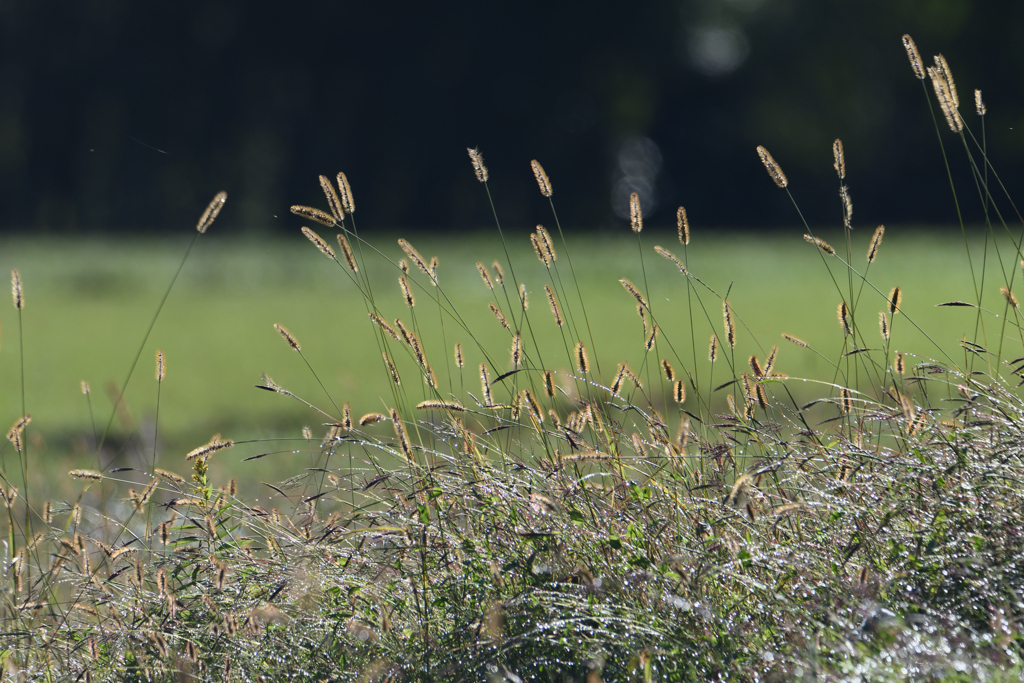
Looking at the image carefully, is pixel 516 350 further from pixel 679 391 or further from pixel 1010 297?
pixel 1010 297

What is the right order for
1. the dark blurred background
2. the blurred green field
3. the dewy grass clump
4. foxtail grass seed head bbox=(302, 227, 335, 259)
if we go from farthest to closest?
the dark blurred background < the blurred green field < foxtail grass seed head bbox=(302, 227, 335, 259) < the dewy grass clump

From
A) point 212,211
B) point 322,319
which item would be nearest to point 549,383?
point 212,211

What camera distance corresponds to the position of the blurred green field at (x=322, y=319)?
6949 mm

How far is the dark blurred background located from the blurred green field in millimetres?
3813

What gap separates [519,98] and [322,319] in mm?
14934

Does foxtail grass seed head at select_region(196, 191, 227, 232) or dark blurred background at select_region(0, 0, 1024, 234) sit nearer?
foxtail grass seed head at select_region(196, 191, 227, 232)

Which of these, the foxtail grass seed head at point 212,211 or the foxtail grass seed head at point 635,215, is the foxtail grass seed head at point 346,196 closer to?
the foxtail grass seed head at point 212,211

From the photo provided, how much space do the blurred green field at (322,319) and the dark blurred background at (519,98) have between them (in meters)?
3.81

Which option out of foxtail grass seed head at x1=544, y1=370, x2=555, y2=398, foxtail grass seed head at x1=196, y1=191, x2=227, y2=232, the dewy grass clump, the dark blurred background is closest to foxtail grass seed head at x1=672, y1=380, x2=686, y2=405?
the dewy grass clump

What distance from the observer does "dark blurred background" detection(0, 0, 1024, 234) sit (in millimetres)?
22859

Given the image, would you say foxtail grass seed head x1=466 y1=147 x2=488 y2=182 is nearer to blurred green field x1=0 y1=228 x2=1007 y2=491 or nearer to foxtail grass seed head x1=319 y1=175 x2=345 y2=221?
foxtail grass seed head x1=319 y1=175 x2=345 y2=221

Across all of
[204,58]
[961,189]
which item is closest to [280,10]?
[204,58]

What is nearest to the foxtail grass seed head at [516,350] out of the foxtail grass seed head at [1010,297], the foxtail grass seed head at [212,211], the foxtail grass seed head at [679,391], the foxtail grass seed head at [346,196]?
the foxtail grass seed head at [679,391]

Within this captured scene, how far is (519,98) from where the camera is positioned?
83.1ft
